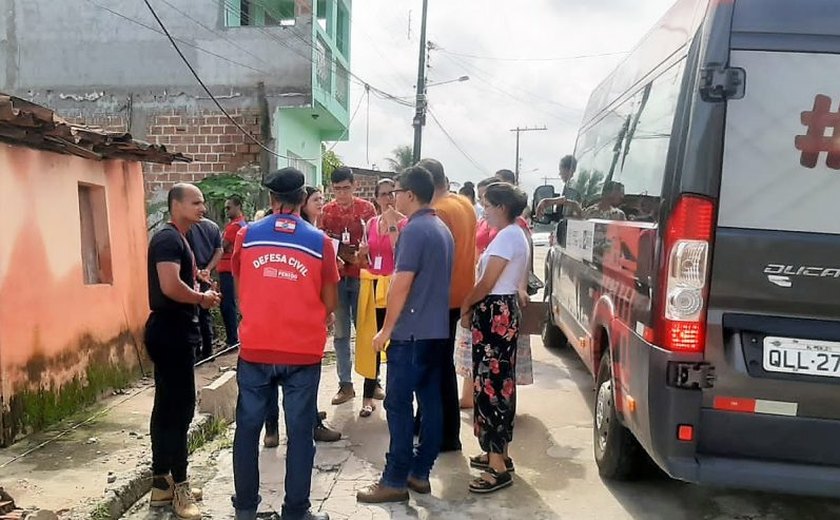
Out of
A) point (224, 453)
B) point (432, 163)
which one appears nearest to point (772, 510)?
point (432, 163)

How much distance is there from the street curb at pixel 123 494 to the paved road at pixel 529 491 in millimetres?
123

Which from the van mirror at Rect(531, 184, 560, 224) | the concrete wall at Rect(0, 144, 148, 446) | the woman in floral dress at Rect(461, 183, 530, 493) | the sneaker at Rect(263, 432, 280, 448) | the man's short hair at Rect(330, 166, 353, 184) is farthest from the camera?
the van mirror at Rect(531, 184, 560, 224)

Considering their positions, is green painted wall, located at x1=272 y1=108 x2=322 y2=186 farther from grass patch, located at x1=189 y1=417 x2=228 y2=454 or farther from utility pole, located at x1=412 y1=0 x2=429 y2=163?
grass patch, located at x1=189 y1=417 x2=228 y2=454

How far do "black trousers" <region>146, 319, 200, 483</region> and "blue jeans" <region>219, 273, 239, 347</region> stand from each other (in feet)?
13.1

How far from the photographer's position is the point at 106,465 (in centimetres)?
417

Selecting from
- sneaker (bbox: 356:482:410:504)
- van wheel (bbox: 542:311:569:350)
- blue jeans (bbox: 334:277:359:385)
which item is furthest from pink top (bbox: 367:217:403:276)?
van wheel (bbox: 542:311:569:350)

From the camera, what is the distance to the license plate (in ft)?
9.12

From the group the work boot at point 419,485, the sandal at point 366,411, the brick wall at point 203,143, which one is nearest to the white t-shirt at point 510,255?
the work boot at point 419,485

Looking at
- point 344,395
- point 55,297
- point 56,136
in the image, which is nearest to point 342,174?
point 344,395

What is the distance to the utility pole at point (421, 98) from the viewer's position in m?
21.1

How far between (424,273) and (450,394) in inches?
44.0

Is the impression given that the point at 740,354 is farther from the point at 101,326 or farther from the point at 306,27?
the point at 306,27

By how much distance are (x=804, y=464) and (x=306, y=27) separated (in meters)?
10.8

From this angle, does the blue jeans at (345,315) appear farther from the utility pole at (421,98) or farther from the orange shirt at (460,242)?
the utility pole at (421,98)
